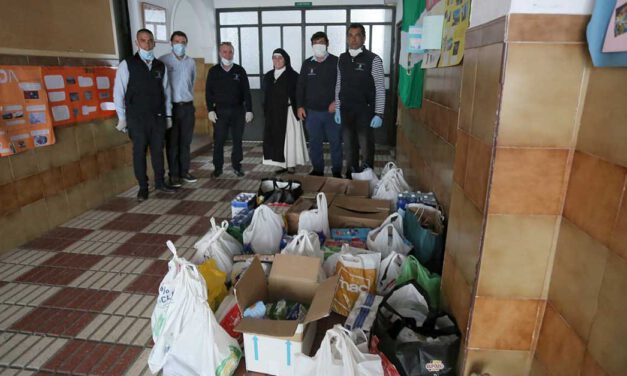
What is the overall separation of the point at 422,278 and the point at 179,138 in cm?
344

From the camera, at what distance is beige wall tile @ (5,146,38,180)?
2.89m

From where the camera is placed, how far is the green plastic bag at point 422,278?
177 cm

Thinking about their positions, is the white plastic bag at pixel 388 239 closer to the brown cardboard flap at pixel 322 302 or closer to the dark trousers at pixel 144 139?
the brown cardboard flap at pixel 322 302

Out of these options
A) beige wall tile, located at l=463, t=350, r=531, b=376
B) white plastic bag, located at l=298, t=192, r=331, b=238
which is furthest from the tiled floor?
beige wall tile, located at l=463, t=350, r=531, b=376

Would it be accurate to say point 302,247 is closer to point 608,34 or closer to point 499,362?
point 499,362

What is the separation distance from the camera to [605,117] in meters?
0.99

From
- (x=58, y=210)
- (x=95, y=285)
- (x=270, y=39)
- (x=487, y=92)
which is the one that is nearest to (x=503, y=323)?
(x=487, y=92)

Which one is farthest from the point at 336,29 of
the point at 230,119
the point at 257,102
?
the point at 230,119

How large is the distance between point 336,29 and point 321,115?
3059mm

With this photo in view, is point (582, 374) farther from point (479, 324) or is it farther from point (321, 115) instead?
point (321, 115)

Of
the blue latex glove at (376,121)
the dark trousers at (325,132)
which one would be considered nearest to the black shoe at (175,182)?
the dark trousers at (325,132)

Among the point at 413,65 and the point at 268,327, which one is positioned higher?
the point at 413,65

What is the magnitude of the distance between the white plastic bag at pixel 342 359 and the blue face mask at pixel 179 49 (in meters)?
3.72

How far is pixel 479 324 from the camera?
1.33 meters
